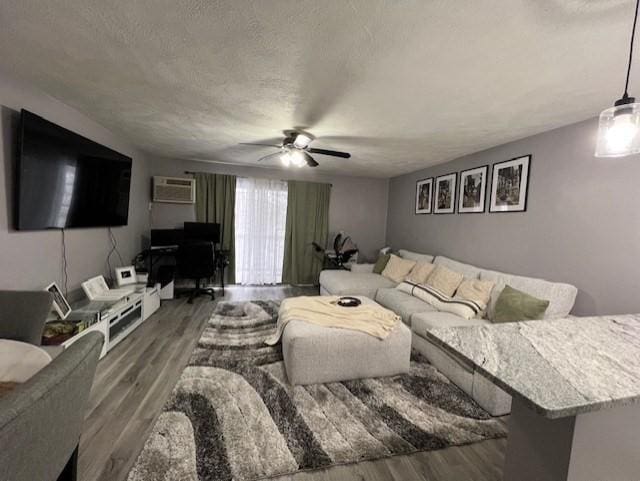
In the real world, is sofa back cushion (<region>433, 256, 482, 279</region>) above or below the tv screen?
below

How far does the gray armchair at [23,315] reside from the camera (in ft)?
4.80

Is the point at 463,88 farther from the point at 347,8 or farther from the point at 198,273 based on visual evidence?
the point at 198,273

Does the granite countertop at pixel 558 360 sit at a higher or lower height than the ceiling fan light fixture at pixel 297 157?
lower

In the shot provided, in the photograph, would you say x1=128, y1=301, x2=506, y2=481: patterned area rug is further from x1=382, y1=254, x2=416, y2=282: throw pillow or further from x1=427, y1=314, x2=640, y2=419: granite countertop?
Answer: x1=382, y1=254, x2=416, y2=282: throw pillow

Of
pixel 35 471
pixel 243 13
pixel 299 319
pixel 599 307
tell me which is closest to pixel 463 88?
pixel 243 13

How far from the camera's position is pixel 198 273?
391 centimetres

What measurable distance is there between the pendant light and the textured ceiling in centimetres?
39

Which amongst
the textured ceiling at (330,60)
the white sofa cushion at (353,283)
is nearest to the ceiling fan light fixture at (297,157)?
the textured ceiling at (330,60)

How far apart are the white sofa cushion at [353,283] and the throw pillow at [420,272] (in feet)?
A: 1.04

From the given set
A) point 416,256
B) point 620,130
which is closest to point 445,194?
point 416,256

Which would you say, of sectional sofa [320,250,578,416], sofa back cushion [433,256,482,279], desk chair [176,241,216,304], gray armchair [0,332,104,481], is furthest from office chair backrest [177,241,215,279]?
sofa back cushion [433,256,482,279]

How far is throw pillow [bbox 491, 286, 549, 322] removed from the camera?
82.6 inches

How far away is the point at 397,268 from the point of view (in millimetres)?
4020

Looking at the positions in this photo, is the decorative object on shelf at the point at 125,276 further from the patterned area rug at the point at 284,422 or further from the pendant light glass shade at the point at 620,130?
the pendant light glass shade at the point at 620,130
